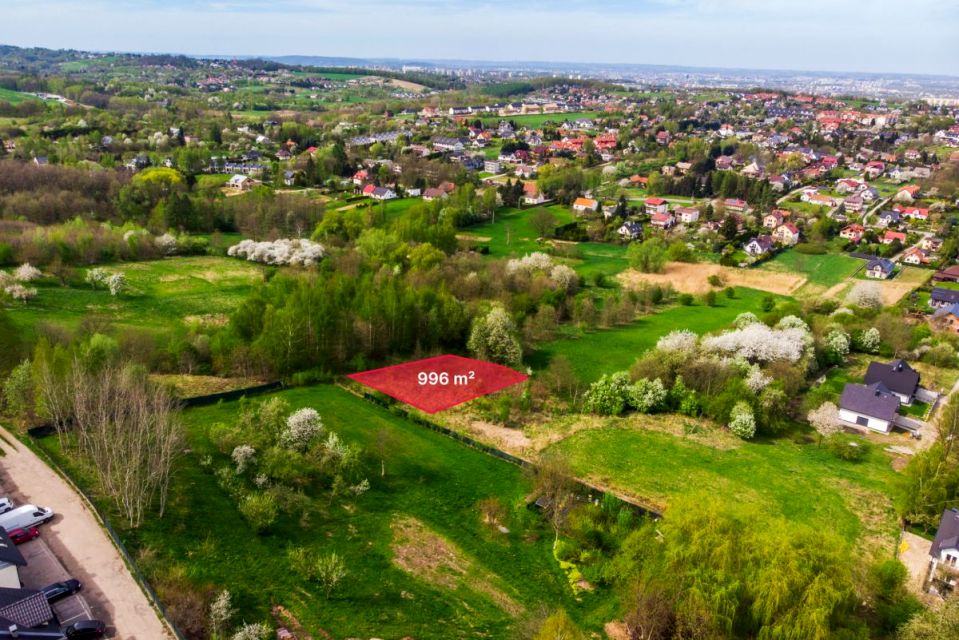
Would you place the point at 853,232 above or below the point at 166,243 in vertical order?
below

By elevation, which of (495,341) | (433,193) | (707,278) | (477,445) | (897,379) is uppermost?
(433,193)

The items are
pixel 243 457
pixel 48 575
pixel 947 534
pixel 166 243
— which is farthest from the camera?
pixel 166 243

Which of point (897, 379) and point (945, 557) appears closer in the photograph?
point (945, 557)

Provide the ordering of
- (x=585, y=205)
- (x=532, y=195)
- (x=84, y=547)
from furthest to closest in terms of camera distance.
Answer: (x=532, y=195)
(x=585, y=205)
(x=84, y=547)

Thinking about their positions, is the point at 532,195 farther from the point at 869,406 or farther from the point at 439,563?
the point at 439,563

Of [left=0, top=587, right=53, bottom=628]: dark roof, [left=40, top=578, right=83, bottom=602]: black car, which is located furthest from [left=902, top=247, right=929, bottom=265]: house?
[left=0, top=587, right=53, bottom=628]: dark roof

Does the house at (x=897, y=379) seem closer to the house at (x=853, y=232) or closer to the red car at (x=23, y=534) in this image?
the red car at (x=23, y=534)

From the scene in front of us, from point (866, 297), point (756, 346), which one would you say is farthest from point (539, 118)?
point (756, 346)
